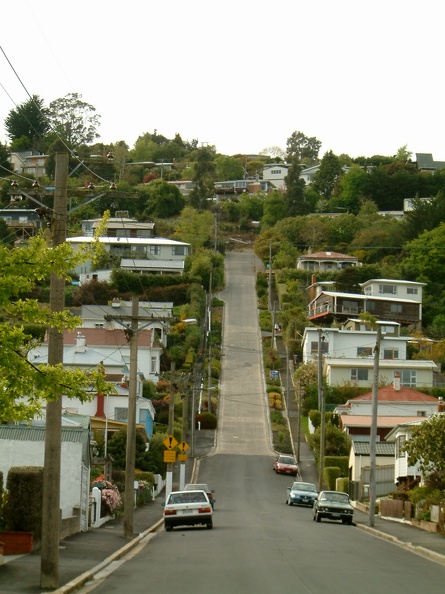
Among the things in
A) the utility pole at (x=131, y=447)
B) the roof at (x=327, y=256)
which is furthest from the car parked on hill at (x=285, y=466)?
the roof at (x=327, y=256)

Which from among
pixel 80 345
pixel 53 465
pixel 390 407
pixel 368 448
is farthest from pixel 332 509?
pixel 390 407

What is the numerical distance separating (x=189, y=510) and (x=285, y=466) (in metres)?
32.5

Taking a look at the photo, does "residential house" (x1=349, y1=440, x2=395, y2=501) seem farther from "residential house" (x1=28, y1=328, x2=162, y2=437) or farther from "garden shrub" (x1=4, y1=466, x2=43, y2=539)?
"garden shrub" (x1=4, y1=466, x2=43, y2=539)

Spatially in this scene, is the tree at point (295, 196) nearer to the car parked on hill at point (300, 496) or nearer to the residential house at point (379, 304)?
the residential house at point (379, 304)

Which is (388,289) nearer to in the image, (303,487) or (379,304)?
(379,304)

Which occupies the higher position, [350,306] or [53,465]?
[350,306]

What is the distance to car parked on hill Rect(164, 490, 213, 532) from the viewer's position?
1332 inches

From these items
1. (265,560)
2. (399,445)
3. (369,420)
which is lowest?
(399,445)

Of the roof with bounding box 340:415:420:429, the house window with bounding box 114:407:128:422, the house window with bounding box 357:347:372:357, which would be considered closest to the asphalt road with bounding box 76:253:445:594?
the house window with bounding box 114:407:128:422

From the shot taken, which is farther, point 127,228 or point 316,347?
point 127,228

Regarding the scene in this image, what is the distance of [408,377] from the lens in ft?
291

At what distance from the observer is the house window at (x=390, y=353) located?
93188mm

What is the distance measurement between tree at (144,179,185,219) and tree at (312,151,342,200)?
3374 centimetres

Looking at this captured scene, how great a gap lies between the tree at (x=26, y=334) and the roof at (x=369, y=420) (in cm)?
5909
